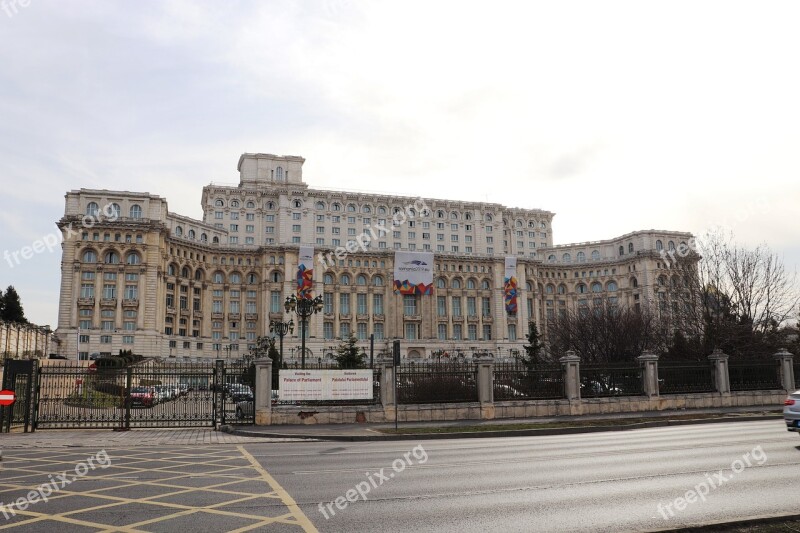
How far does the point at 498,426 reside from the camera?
2138 cm

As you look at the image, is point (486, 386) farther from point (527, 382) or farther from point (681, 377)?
point (681, 377)

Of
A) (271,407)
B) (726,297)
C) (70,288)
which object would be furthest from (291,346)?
(271,407)

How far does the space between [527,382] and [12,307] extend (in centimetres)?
9171

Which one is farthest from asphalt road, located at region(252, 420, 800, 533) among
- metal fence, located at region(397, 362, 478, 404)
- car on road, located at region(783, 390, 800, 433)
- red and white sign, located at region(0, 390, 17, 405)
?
red and white sign, located at region(0, 390, 17, 405)

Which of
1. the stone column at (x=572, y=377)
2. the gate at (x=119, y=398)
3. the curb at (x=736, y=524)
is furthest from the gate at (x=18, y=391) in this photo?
the curb at (x=736, y=524)

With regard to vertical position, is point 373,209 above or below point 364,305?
above

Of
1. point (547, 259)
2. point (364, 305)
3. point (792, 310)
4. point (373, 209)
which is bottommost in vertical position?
point (792, 310)

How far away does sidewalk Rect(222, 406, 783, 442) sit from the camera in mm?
19625

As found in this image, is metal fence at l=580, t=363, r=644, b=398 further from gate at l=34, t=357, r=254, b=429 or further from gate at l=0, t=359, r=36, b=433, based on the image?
gate at l=0, t=359, r=36, b=433

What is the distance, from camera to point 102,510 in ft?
27.2

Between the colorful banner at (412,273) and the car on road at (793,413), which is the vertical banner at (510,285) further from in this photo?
the car on road at (793,413)

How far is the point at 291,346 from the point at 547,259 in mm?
63800

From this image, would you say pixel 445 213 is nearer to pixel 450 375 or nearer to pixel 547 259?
pixel 547 259

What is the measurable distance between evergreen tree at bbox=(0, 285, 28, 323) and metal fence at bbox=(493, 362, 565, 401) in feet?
286
